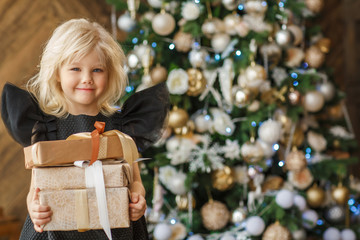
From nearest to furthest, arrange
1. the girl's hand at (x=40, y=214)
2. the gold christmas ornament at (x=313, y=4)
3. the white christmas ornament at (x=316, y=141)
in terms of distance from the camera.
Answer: the girl's hand at (x=40, y=214), the white christmas ornament at (x=316, y=141), the gold christmas ornament at (x=313, y=4)

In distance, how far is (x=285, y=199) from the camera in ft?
7.65

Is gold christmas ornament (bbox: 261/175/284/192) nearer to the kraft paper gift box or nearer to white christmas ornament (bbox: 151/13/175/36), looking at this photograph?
white christmas ornament (bbox: 151/13/175/36)

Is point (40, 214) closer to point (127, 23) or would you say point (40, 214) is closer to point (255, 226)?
point (255, 226)

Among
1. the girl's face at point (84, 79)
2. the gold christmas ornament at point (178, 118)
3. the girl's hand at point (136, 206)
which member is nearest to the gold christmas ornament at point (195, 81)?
the gold christmas ornament at point (178, 118)

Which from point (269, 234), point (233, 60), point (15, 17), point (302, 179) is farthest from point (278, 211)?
point (15, 17)

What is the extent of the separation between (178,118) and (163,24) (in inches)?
19.7

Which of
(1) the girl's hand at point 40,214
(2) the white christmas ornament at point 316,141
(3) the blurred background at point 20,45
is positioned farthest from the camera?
(3) the blurred background at point 20,45

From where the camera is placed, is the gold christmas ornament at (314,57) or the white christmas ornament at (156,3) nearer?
the white christmas ornament at (156,3)

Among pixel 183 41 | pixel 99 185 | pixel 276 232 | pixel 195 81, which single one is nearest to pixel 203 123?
pixel 195 81

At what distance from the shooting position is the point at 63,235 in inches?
46.3

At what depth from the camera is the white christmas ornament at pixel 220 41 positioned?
7.93 feet

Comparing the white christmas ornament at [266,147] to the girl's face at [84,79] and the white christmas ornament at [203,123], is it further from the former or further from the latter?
the girl's face at [84,79]

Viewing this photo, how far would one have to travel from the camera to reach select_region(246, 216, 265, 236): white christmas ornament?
2.33m

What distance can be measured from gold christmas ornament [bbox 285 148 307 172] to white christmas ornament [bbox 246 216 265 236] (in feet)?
1.15
